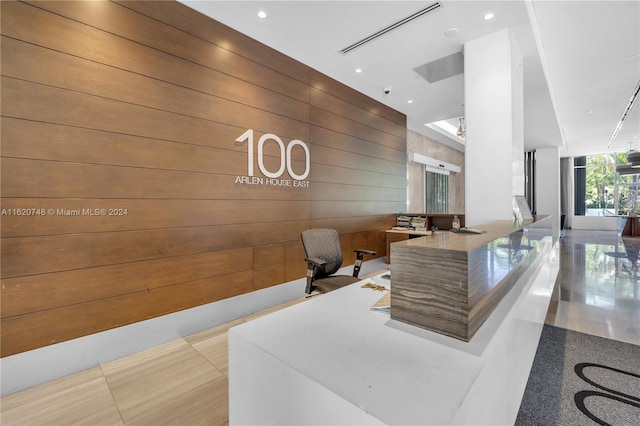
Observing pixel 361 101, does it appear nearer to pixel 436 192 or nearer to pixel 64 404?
pixel 436 192

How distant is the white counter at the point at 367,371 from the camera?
0.76 meters

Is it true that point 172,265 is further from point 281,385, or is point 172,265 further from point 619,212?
point 619,212

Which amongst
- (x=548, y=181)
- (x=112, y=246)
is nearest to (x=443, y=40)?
(x=112, y=246)

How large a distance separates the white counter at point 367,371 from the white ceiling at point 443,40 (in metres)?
3.21

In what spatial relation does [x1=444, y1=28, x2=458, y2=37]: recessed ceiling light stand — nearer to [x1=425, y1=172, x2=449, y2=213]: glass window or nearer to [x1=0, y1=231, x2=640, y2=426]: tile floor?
[x1=0, y1=231, x2=640, y2=426]: tile floor

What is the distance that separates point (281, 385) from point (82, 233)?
2.40m

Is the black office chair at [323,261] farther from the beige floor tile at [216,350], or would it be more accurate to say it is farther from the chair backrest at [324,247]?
the beige floor tile at [216,350]

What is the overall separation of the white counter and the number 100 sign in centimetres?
249

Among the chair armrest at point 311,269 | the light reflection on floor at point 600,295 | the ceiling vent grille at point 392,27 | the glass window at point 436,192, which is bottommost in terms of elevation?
the light reflection on floor at point 600,295

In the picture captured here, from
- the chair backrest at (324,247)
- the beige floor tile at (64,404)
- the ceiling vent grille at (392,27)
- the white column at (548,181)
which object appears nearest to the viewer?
the beige floor tile at (64,404)

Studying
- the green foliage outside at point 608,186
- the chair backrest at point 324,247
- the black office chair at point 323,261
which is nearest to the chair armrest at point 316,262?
the black office chair at point 323,261

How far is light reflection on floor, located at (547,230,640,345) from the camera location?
3260mm

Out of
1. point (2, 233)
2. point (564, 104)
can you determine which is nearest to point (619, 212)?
point (564, 104)

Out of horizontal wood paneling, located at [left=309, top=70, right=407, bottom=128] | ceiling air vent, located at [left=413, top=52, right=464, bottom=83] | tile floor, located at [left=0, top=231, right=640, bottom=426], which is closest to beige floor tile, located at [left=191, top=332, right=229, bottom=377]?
tile floor, located at [left=0, top=231, right=640, bottom=426]
